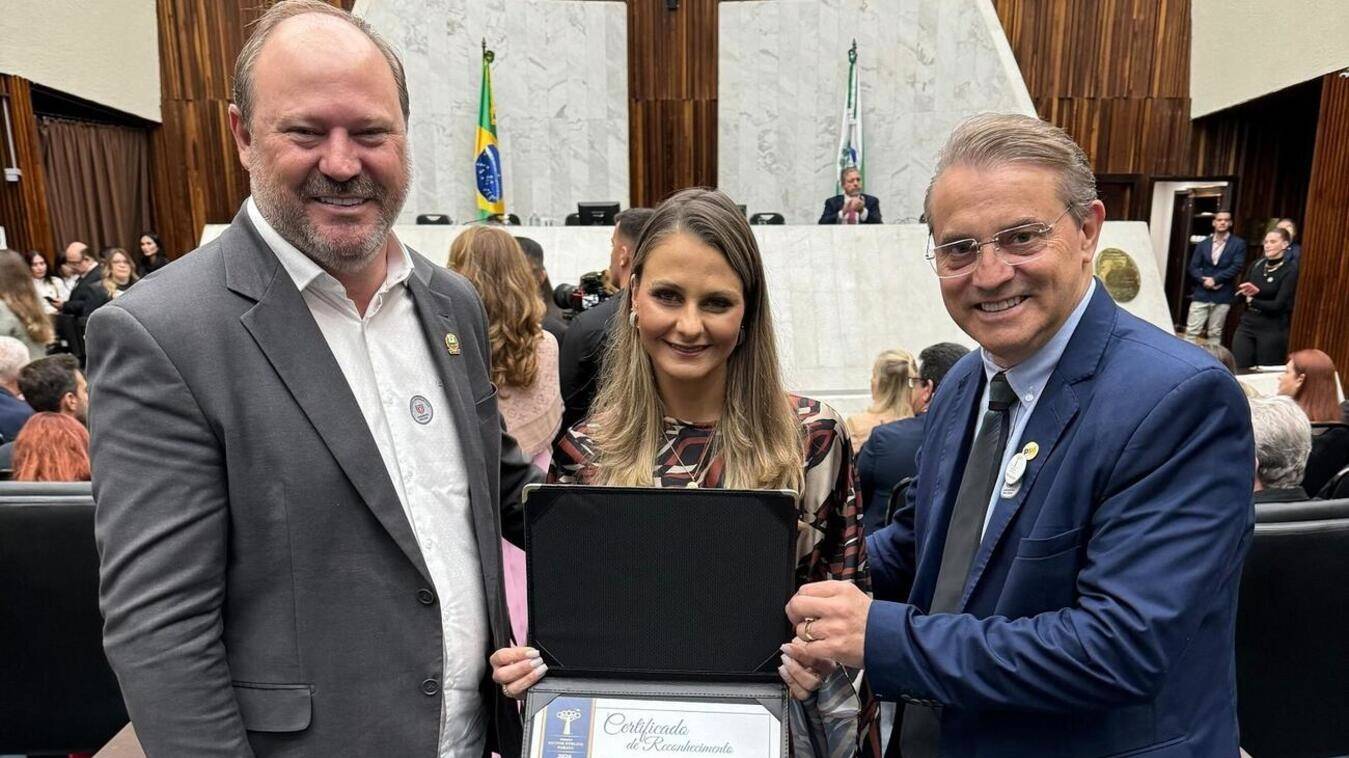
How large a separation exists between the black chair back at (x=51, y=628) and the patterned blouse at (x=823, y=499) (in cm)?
137

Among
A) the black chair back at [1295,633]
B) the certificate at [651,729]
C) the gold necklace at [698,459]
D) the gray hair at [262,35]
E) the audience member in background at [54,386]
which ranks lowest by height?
the black chair back at [1295,633]

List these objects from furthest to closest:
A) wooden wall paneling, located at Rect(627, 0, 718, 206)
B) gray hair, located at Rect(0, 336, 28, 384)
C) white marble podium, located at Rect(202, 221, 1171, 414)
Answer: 1. wooden wall paneling, located at Rect(627, 0, 718, 206)
2. white marble podium, located at Rect(202, 221, 1171, 414)
3. gray hair, located at Rect(0, 336, 28, 384)

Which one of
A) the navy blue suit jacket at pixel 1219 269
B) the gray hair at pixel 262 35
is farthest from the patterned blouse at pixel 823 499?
the navy blue suit jacket at pixel 1219 269

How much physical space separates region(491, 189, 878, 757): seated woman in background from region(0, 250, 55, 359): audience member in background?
5.15m

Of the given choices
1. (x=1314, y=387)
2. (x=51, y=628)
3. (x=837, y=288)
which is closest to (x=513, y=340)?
(x=51, y=628)

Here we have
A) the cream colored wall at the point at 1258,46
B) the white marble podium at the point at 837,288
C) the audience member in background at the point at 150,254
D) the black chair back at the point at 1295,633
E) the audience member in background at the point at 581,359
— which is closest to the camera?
the black chair back at the point at 1295,633

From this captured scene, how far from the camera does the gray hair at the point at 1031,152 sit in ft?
3.88

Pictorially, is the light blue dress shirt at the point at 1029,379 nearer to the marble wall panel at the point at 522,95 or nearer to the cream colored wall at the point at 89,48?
the marble wall panel at the point at 522,95

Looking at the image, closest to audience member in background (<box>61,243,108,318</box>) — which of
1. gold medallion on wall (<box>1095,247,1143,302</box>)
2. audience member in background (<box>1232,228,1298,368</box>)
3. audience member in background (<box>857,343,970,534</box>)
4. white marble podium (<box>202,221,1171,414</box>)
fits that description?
white marble podium (<box>202,221,1171,414</box>)

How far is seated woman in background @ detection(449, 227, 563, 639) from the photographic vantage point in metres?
3.07

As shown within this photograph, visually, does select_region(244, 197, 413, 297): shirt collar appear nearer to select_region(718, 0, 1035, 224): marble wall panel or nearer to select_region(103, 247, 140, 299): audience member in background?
select_region(103, 247, 140, 299): audience member in background

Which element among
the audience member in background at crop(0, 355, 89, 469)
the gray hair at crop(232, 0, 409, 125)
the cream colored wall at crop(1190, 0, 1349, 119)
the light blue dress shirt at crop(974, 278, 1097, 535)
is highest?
the cream colored wall at crop(1190, 0, 1349, 119)

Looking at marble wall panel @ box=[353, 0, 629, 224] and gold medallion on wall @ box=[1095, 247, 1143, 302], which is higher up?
marble wall panel @ box=[353, 0, 629, 224]

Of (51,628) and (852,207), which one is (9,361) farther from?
(852,207)
